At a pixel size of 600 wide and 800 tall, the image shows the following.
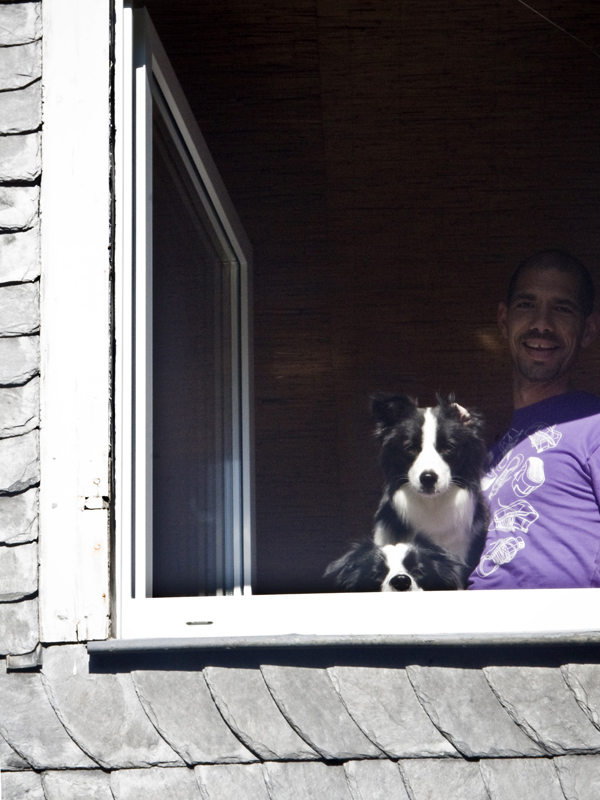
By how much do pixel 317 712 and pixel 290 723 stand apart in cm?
5

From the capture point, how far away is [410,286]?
135 inches

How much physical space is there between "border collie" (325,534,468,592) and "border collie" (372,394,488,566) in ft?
0.12

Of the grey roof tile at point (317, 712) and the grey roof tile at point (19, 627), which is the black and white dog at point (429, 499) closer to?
the grey roof tile at point (317, 712)

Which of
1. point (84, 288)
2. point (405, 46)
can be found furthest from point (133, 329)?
point (405, 46)

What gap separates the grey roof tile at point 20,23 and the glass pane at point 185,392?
0.25m

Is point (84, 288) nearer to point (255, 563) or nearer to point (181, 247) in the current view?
point (181, 247)

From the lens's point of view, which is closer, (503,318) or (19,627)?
(19,627)

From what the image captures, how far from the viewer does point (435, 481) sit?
2.00 meters

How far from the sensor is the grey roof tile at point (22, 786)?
1389 mm

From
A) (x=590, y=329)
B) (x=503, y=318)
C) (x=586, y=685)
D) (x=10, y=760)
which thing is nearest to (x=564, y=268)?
(x=590, y=329)

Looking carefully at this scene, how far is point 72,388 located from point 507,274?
2.00 metres

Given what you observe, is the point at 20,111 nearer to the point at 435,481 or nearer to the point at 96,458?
the point at 96,458

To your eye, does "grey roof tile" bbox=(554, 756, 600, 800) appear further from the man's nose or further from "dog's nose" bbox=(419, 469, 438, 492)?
the man's nose

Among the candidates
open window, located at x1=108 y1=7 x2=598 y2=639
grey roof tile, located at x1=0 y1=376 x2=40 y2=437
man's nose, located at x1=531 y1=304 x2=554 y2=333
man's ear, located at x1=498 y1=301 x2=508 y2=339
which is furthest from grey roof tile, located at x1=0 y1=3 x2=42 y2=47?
man's ear, located at x1=498 y1=301 x2=508 y2=339
